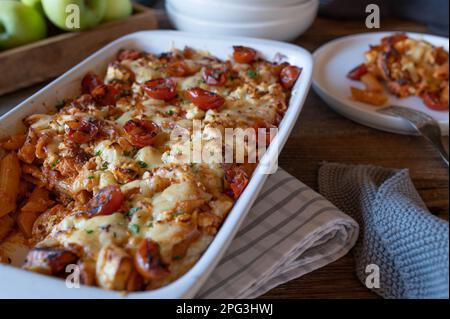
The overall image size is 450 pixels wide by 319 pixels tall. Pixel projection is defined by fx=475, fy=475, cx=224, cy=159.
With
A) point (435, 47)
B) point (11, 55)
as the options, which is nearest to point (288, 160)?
point (435, 47)

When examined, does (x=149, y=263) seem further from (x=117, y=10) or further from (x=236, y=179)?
(x=117, y=10)

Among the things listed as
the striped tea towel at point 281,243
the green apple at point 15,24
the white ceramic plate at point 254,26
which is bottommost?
the striped tea towel at point 281,243

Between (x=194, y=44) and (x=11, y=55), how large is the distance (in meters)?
1.05

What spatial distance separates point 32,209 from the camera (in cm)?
183

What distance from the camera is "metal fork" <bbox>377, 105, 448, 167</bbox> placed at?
232 centimetres

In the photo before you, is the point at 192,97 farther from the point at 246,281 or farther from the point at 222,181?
the point at 246,281

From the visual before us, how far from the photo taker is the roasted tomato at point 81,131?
1.89 metres

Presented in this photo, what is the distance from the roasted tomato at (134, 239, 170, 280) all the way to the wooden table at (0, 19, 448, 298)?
1.82ft

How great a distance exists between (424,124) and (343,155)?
0.44 meters

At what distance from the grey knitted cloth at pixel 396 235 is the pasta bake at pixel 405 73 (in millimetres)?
857

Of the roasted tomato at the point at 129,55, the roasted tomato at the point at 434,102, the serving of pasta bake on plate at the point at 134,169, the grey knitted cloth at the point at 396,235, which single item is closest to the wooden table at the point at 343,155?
the grey knitted cloth at the point at 396,235

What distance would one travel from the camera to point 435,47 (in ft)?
9.90

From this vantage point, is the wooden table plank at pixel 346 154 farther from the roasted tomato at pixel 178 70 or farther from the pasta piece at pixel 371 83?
the roasted tomato at pixel 178 70
